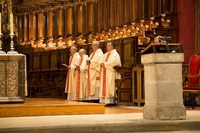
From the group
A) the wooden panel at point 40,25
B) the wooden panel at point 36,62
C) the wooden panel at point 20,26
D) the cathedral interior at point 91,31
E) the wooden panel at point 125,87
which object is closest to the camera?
the wooden panel at point 125,87

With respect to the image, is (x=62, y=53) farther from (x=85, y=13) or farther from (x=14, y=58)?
(x=14, y=58)

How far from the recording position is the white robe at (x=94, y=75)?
13.2 m

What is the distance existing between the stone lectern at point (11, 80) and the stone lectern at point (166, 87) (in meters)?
3.23

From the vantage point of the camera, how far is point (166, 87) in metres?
7.71

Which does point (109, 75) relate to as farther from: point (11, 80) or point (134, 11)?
point (134, 11)

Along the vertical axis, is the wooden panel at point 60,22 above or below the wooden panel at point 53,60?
above

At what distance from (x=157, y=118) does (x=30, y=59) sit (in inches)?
478

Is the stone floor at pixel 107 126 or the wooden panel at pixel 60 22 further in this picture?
the wooden panel at pixel 60 22

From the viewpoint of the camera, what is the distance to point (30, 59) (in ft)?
63.0

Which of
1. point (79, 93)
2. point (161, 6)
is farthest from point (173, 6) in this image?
point (79, 93)

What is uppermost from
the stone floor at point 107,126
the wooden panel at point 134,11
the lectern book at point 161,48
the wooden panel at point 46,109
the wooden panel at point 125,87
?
the wooden panel at point 134,11

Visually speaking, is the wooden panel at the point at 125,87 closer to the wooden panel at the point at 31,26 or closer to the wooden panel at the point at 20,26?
the wooden panel at the point at 31,26

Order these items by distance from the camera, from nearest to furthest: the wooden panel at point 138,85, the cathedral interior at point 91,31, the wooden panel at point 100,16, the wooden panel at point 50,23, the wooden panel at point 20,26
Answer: the wooden panel at point 138,85 → the cathedral interior at point 91,31 → the wooden panel at point 100,16 → the wooden panel at point 50,23 → the wooden panel at point 20,26

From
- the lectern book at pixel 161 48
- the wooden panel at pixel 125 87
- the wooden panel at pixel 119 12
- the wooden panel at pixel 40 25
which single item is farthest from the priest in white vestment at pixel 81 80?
the wooden panel at pixel 40 25
